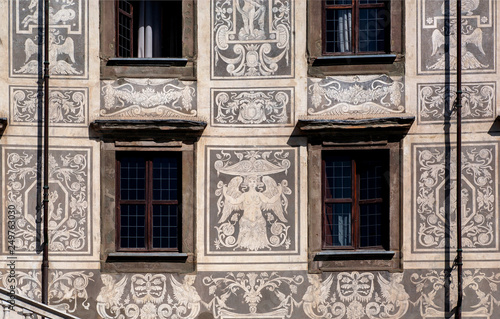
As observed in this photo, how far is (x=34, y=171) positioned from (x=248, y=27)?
14.0 feet

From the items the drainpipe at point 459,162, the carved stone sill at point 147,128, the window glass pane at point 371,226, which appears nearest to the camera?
the drainpipe at point 459,162

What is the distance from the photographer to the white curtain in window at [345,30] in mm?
20922

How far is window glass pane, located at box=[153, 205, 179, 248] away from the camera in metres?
20.6

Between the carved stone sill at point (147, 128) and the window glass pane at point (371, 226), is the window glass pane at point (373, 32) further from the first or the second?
the carved stone sill at point (147, 128)

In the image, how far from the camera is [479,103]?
67.1ft

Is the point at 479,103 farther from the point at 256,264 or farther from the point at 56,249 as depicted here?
the point at 56,249

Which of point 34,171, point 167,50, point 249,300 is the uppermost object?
point 167,50

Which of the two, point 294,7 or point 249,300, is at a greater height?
point 294,7

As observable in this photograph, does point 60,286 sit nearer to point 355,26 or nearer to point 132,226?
point 132,226

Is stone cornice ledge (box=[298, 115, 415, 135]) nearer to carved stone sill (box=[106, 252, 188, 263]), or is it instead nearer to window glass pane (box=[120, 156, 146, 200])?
window glass pane (box=[120, 156, 146, 200])

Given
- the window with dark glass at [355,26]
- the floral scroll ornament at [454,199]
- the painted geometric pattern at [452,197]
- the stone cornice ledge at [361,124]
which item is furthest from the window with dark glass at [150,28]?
the floral scroll ornament at [454,199]

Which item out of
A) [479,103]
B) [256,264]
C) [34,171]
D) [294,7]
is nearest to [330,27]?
[294,7]

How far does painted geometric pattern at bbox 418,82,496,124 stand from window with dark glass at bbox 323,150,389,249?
98 centimetres

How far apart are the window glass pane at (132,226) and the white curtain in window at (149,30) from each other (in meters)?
2.61
